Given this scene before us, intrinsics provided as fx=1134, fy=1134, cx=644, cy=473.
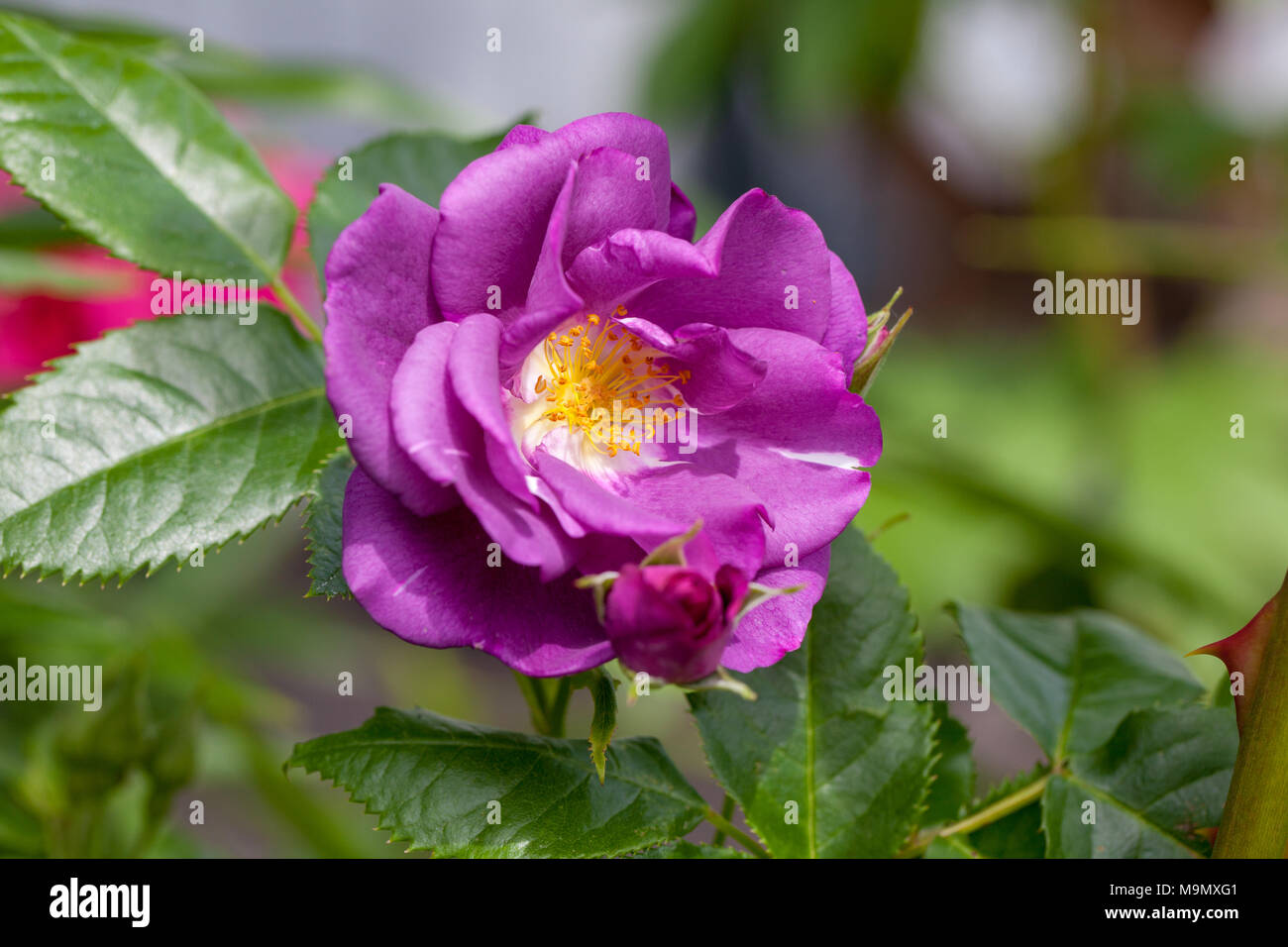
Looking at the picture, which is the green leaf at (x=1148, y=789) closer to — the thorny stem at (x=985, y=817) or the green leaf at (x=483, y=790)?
the thorny stem at (x=985, y=817)

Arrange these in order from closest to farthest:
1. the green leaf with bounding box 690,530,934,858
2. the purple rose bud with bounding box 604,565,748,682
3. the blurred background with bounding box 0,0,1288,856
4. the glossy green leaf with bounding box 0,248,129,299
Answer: the purple rose bud with bounding box 604,565,748,682
the green leaf with bounding box 690,530,934,858
the glossy green leaf with bounding box 0,248,129,299
the blurred background with bounding box 0,0,1288,856

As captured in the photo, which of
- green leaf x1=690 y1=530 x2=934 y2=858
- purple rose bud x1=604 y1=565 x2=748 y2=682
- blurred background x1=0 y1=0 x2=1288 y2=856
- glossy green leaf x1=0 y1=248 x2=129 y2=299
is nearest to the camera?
purple rose bud x1=604 y1=565 x2=748 y2=682

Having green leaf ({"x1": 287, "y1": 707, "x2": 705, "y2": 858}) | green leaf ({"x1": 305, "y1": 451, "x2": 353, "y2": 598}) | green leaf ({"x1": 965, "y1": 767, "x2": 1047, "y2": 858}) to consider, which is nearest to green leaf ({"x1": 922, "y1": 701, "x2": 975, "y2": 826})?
green leaf ({"x1": 965, "y1": 767, "x2": 1047, "y2": 858})

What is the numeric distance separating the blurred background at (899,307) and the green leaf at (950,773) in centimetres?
14

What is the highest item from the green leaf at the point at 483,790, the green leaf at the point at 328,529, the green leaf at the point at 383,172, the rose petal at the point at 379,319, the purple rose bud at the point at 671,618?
the green leaf at the point at 383,172

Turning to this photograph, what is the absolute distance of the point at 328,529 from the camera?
0.34 metres

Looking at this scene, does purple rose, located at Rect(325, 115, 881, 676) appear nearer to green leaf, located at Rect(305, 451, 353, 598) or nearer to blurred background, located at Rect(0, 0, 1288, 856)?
green leaf, located at Rect(305, 451, 353, 598)

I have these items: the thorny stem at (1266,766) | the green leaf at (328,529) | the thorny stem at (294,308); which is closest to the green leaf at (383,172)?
the thorny stem at (294,308)

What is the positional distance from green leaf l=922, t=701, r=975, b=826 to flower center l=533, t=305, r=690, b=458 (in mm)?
161

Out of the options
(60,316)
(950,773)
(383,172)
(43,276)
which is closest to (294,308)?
(383,172)

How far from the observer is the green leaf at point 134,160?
41 centimetres

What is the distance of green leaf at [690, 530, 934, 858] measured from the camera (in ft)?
1.24

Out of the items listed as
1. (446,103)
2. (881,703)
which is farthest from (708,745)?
(446,103)
